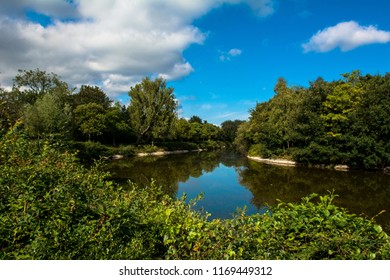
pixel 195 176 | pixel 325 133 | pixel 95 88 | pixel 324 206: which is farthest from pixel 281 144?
pixel 95 88

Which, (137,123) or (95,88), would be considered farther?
(95,88)

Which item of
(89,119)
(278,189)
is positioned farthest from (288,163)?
(89,119)

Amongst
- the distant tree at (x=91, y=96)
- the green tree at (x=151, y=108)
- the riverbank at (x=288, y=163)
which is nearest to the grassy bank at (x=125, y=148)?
the green tree at (x=151, y=108)

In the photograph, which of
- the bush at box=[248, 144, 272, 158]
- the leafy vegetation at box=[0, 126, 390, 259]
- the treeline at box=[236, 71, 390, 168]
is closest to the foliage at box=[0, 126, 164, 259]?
the leafy vegetation at box=[0, 126, 390, 259]

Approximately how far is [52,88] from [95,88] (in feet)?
50.6

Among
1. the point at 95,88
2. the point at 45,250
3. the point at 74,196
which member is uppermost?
the point at 95,88

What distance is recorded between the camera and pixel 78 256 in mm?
3143

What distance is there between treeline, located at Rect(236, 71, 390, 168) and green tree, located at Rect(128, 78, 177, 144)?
1936 centimetres

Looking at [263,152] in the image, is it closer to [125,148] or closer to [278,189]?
[278,189]

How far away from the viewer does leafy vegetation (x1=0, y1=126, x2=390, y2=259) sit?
10.2ft

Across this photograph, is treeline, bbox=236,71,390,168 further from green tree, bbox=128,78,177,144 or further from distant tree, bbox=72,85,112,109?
distant tree, bbox=72,85,112,109

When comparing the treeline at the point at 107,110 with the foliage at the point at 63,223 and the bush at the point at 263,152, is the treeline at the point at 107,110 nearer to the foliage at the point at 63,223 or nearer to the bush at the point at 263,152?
the bush at the point at 263,152

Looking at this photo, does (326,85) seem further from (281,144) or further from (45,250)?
(45,250)

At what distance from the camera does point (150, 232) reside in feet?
12.2
